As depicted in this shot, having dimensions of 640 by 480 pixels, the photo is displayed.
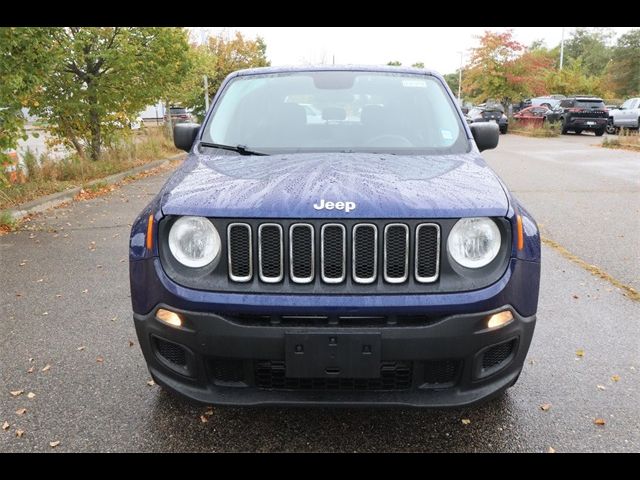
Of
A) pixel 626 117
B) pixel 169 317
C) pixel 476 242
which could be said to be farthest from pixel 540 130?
pixel 169 317

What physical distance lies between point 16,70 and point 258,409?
6436 mm

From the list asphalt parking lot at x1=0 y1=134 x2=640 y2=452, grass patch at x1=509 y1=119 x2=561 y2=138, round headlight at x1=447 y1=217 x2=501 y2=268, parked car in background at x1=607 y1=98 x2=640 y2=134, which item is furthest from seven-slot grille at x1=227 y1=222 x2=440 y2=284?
parked car in background at x1=607 y1=98 x2=640 y2=134

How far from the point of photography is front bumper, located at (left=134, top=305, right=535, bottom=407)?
2299 millimetres

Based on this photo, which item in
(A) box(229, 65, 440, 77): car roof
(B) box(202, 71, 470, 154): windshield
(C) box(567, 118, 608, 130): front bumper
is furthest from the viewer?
(C) box(567, 118, 608, 130): front bumper

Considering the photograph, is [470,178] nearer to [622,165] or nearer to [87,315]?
[87,315]

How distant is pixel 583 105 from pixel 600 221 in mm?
22778

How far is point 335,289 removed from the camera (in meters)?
2.36

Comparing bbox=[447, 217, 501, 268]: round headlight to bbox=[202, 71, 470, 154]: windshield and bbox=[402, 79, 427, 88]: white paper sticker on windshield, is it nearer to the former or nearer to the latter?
bbox=[202, 71, 470, 154]: windshield

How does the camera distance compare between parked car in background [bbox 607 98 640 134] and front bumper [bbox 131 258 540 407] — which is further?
parked car in background [bbox 607 98 640 134]

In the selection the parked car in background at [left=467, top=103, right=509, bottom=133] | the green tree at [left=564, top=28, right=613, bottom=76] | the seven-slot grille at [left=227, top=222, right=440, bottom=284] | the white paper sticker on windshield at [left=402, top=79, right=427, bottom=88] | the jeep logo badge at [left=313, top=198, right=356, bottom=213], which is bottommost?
the parked car in background at [left=467, top=103, right=509, bottom=133]

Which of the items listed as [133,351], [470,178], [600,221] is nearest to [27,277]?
[133,351]

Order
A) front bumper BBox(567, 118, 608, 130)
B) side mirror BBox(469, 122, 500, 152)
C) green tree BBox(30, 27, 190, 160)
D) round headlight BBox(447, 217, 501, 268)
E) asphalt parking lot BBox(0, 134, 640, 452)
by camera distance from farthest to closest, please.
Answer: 1. front bumper BBox(567, 118, 608, 130)
2. green tree BBox(30, 27, 190, 160)
3. side mirror BBox(469, 122, 500, 152)
4. asphalt parking lot BBox(0, 134, 640, 452)
5. round headlight BBox(447, 217, 501, 268)

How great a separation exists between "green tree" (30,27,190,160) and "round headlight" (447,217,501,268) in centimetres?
1052

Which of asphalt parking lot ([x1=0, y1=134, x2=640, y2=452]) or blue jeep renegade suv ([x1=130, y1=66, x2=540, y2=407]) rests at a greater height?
blue jeep renegade suv ([x1=130, y1=66, x2=540, y2=407])
